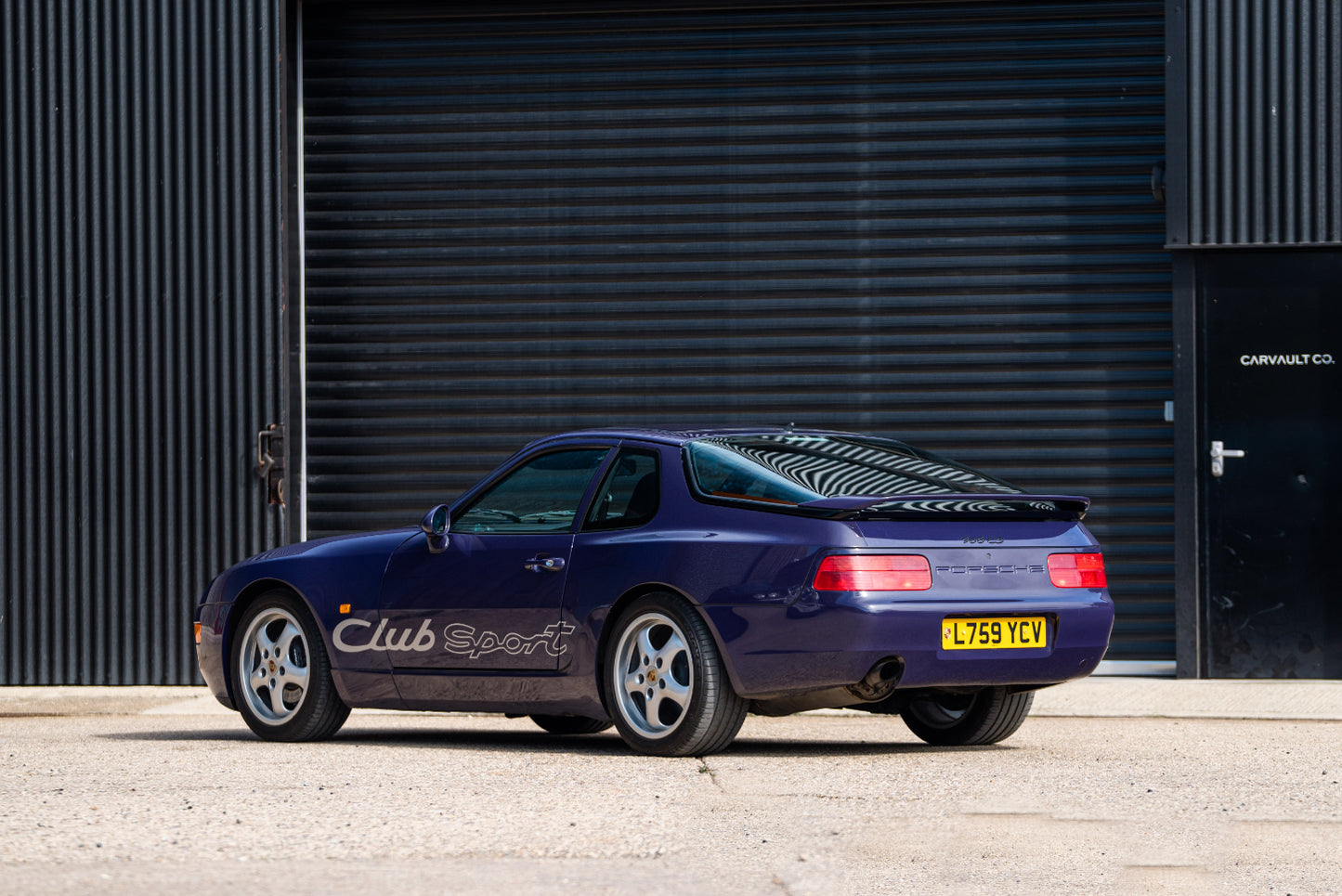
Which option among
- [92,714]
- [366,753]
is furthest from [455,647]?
[92,714]

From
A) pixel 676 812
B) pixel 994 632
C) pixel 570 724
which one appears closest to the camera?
pixel 676 812

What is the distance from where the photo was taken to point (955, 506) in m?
7.37

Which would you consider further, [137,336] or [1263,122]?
[137,336]

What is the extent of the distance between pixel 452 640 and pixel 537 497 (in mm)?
682

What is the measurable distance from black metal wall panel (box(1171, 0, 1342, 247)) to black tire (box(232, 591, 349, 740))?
600 cm

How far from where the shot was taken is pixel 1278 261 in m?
11.8

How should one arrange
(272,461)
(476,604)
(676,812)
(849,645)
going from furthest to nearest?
1. (272,461)
2. (476,604)
3. (849,645)
4. (676,812)

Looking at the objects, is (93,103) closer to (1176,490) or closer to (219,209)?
(219,209)

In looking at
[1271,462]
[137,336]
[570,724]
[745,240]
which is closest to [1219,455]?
[1271,462]

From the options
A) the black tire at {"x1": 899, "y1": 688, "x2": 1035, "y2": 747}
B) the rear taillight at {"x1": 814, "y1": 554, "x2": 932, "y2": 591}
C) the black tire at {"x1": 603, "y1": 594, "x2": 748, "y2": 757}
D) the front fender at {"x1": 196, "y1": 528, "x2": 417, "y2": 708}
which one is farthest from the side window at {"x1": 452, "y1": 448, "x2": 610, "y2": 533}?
the black tire at {"x1": 899, "y1": 688, "x2": 1035, "y2": 747}

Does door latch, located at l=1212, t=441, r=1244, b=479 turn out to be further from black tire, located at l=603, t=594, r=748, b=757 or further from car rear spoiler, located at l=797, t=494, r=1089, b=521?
black tire, located at l=603, t=594, r=748, b=757

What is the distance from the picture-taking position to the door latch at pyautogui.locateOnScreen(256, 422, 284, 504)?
12.1 meters

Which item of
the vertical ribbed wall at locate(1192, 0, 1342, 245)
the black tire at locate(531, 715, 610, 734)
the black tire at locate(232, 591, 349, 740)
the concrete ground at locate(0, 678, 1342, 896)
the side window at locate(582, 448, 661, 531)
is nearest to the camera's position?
the concrete ground at locate(0, 678, 1342, 896)

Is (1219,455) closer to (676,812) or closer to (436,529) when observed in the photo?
(436,529)
